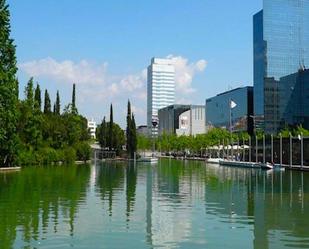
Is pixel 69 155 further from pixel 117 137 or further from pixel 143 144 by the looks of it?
pixel 143 144

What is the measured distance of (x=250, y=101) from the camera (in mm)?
159500

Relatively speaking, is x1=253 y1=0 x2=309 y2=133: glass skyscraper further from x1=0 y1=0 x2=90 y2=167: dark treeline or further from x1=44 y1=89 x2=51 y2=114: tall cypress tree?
x1=44 y1=89 x2=51 y2=114: tall cypress tree

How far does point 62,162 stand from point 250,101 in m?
84.9

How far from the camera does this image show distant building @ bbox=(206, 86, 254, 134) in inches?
6265

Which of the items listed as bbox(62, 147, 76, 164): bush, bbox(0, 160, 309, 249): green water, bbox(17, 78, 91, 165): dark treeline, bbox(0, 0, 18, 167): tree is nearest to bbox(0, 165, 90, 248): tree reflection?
bbox(0, 160, 309, 249): green water

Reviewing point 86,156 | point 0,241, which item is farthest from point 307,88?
point 0,241

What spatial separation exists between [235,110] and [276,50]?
95.4 feet

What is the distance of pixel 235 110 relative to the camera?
168875 mm

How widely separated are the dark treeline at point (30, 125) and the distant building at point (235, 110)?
62722 millimetres

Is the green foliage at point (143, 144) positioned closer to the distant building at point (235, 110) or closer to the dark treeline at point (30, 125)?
the distant building at point (235, 110)

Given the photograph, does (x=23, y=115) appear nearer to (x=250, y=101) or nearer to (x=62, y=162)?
(x=62, y=162)

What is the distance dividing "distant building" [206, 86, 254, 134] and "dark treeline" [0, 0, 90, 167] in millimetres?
62722

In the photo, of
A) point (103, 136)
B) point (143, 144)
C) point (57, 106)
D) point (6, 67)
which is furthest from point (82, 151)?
point (143, 144)

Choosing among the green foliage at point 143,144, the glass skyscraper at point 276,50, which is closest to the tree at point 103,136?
the green foliage at point 143,144
